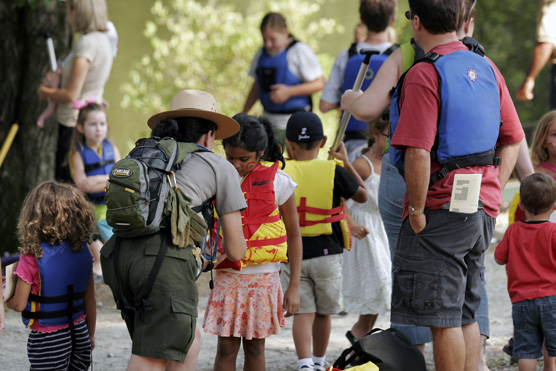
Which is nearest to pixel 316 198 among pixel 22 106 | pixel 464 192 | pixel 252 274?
pixel 252 274

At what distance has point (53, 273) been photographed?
371cm

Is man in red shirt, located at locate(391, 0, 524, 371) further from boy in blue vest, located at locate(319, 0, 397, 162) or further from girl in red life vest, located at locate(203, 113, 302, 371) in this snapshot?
boy in blue vest, located at locate(319, 0, 397, 162)

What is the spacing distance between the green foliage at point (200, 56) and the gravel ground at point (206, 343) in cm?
509

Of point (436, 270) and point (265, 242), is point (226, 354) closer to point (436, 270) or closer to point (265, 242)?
point (265, 242)

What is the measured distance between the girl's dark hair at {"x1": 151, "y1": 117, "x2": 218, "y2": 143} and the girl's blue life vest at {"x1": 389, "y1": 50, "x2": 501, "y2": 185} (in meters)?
0.88

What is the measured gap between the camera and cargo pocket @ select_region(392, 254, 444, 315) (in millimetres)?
3531

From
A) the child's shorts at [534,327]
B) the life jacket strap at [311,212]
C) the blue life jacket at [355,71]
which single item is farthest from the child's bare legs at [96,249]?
the child's shorts at [534,327]

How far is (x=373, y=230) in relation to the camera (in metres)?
5.71

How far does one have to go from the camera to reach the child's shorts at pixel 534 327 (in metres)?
4.52

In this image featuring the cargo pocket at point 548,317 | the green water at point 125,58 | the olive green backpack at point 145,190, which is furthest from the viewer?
the green water at point 125,58

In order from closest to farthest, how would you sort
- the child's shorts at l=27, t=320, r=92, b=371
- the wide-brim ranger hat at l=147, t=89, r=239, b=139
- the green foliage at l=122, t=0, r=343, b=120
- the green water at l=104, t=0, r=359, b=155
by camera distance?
the wide-brim ranger hat at l=147, t=89, r=239, b=139 → the child's shorts at l=27, t=320, r=92, b=371 → the green foliage at l=122, t=0, r=343, b=120 → the green water at l=104, t=0, r=359, b=155

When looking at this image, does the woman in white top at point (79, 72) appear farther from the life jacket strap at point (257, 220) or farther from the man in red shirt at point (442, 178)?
the man in red shirt at point (442, 178)

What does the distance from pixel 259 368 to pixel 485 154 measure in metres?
1.56

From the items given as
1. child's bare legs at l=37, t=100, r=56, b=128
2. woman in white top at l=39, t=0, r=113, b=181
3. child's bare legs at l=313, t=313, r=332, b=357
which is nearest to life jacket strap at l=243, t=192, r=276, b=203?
child's bare legs at l=313, t=313, r=332, b=357
